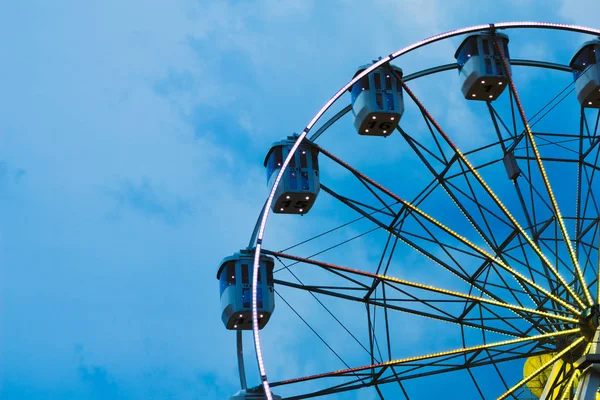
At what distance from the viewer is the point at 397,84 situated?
2642 cm

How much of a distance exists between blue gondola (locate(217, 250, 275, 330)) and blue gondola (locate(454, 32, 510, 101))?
6.67 meters

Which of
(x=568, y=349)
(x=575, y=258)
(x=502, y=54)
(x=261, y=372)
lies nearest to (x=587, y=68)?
(x=502, y=54)

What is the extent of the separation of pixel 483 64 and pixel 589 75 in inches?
113

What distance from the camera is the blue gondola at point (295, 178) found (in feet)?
84.0

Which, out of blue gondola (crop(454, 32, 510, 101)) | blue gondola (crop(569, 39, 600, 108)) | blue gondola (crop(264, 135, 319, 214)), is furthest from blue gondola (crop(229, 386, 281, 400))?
blue gondola (crop(569, 39, 600, 108))

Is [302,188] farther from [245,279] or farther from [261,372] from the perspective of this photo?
[261,372]

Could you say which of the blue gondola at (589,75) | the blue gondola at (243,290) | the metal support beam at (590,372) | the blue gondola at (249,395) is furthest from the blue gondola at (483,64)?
the blue gondola at (249,395)

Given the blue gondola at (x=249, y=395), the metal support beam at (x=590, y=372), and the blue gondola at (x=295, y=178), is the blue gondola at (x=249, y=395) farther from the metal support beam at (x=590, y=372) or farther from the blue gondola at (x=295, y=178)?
the metal support beam at (x=590, y=372)

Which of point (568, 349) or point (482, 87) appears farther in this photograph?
point (482, 87)

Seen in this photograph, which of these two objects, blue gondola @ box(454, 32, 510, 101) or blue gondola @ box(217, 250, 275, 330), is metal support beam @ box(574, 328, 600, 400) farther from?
blue gondola @ box(454, 32, 510, 101)

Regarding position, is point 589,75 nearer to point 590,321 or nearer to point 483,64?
point 483,64

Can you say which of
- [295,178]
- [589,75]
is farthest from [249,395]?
[589,75]

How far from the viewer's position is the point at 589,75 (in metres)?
27.2

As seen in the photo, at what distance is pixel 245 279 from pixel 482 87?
7.46 meters
